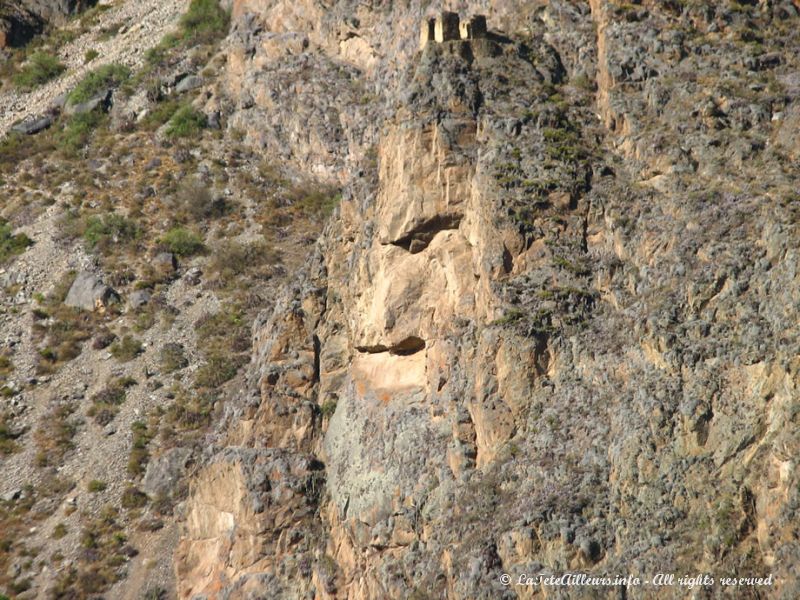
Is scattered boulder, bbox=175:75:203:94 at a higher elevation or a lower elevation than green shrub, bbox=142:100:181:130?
higher

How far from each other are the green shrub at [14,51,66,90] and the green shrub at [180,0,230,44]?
725 centimetres

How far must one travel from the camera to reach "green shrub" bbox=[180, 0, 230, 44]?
62.7 metres

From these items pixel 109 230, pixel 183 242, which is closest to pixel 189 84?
pixel 109 230

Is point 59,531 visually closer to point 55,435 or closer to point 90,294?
point 55,435

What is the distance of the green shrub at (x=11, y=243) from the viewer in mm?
52844

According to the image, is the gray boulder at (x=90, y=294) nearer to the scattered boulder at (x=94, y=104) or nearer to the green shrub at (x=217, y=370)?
the green shrub at (x=217, y=370)

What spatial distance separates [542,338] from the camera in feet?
89.1

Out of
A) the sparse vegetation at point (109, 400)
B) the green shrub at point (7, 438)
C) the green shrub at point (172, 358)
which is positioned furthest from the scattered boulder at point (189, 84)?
the green shrub at point (7, 438)

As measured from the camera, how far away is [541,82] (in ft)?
104

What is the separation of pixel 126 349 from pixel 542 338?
75.6ft

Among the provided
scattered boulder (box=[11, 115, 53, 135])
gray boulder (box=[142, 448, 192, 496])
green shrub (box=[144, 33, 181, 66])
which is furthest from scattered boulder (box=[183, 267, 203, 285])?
green shrub (box=[144, 33, 181, 66])

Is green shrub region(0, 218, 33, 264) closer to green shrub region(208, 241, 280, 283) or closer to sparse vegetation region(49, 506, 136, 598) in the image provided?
green shrub region(208, 241, 280, 283)

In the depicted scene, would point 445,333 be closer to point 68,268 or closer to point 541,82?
point 541,82

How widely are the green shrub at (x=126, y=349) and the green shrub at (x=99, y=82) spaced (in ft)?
61.9
